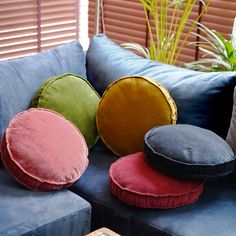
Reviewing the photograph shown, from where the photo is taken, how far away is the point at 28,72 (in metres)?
2.18

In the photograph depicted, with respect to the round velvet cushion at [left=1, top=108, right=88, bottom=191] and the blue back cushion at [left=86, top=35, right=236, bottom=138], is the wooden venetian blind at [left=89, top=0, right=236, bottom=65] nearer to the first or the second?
the blue back cushion at [left=86, top=35, right=236, bottom=138]

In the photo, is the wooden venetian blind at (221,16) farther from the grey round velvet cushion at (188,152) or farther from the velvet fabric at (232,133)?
the grey round velvet cushion at (188,152)

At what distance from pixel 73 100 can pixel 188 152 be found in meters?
0.62

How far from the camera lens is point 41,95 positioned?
83.5 inches

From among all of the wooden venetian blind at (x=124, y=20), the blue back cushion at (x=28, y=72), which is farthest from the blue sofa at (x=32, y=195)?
the wooden venetian blind at (x=124, y=20)

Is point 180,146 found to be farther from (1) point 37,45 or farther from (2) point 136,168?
(1) point 37,45

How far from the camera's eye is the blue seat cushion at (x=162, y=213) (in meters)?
1.67

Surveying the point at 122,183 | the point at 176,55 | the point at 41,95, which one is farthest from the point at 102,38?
the point at 122,183

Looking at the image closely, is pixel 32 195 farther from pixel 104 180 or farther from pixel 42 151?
pixel 104 180

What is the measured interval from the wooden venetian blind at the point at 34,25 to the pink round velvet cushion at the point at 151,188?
5.22 feet

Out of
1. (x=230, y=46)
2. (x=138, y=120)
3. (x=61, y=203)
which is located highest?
(x=230, y=46)

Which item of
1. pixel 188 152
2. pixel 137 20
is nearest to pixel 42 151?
pixel 188 152

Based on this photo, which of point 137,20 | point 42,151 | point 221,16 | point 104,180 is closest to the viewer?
point 42,151

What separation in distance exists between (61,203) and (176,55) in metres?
1.59
